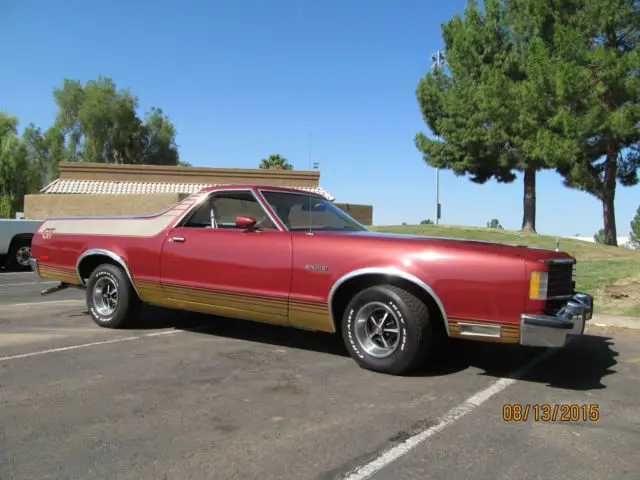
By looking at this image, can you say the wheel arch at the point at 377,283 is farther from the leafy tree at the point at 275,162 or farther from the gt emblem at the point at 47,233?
the leafy tree at the point at 275,162

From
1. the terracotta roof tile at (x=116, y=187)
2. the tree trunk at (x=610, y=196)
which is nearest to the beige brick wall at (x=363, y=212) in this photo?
the terracotta roof tile at (x=116, y=187)

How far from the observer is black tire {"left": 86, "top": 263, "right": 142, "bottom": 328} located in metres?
6.30

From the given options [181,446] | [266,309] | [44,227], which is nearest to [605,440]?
[181,446]

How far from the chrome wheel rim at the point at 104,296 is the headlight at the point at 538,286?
15.1 feet

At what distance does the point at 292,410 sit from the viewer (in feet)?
12.5

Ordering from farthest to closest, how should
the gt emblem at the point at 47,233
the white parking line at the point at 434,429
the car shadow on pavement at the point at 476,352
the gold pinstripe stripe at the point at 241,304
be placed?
the gt emblem at the point at 47,233
the gold pinstripe stripe at the point at 241,304
the car shadow on pavement at the point at 476,352
the white parking line at the point at 434,429

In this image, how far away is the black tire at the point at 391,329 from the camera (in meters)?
4.46

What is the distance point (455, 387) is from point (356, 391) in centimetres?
82

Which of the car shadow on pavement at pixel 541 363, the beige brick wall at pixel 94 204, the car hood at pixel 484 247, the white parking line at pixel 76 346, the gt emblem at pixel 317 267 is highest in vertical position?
the beige brick wall at pixel 94 204

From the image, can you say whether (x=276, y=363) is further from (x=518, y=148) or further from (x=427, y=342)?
(x=518, y=148)

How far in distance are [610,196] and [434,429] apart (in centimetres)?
2617

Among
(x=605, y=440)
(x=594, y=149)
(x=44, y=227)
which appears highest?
(x=594, y=149)

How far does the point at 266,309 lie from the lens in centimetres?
519
